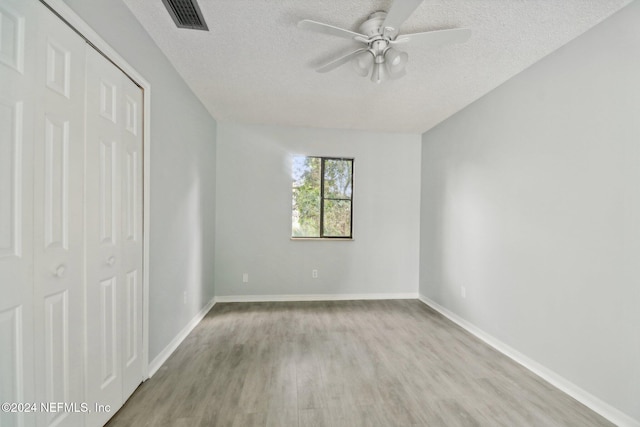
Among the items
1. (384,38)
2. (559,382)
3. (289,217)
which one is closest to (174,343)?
(289,217)

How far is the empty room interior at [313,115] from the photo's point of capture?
1.23 meters

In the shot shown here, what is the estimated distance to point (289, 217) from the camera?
407 cm

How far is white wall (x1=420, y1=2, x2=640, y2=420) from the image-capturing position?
66.8 inches

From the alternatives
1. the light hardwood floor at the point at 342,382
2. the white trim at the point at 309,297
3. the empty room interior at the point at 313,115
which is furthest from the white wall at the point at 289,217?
the light hardwood floor at the point at 342,382

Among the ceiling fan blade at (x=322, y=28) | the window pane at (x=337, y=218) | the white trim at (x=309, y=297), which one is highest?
the ceiling fan blade at (x=322, y=28)

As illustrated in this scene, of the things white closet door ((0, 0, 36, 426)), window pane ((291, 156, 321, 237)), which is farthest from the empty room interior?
window pane ((291, 156, 321, 237))

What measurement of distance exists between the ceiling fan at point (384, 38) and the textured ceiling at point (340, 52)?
12cm

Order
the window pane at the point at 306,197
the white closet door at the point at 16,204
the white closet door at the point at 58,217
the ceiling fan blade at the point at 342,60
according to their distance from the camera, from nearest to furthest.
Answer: the white closet door at the point at 16,204 → the white closet door at the point at 58,217 → the ceiling fan blade at the point at 342,60 → the window pane at the point at 306,197

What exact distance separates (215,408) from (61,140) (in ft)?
5.76

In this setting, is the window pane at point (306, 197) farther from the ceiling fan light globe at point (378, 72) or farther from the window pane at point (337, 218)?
the ceiling fan light globe at point (378, 72)

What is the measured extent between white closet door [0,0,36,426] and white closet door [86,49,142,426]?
35cm

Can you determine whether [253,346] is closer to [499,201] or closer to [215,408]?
[215,408]

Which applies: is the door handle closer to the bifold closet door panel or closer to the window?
the bifold closet door panel

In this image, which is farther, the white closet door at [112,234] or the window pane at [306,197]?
the window pane at [306,197]
